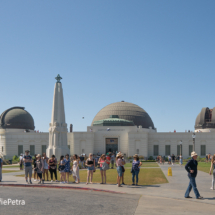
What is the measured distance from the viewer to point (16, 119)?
2709 inches

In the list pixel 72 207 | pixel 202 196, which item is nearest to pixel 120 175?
pixel 202 196

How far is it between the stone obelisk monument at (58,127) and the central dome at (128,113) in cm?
2635

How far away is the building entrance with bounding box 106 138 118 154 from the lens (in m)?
63.3

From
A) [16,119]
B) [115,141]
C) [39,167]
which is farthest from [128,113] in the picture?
[39,167]

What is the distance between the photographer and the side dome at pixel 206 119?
228 ft

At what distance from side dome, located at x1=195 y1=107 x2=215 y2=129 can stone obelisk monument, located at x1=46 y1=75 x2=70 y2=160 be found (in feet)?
115

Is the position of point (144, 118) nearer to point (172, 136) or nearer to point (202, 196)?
point (172, 136)

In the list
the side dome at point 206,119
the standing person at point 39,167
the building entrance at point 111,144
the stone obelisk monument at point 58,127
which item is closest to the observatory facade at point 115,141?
the building entrance at point 111,144

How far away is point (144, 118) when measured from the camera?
74.1 meters

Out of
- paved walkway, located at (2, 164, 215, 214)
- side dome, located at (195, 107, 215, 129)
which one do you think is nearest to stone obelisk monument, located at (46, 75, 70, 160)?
paved walkway, located at (2, 164, 215, 214)

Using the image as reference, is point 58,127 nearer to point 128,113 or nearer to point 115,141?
point 115,141

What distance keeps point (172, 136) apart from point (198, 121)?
11.2m

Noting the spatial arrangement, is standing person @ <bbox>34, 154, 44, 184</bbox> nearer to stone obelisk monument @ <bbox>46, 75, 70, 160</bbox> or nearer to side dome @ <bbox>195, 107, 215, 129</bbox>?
stone obelisk monument @ <bbox>46, 75, 70, 160</bbox>

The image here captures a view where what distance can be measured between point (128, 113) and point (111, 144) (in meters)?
11.6
